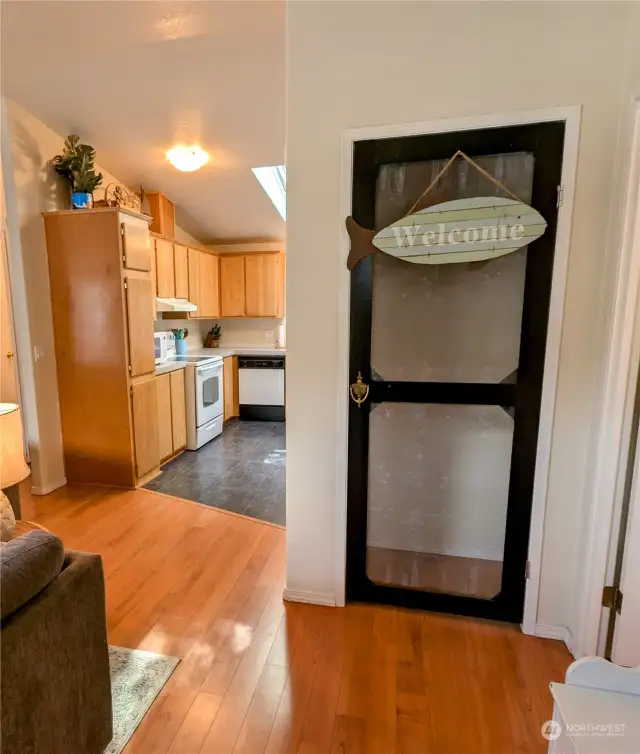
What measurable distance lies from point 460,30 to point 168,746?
2.75 m

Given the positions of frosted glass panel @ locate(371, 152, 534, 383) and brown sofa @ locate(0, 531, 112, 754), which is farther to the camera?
frosted glass panel @ locate(371, 152, 534, 383)

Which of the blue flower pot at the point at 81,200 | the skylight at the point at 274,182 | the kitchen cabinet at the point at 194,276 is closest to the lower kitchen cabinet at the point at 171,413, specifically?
the kitchen cabinet at the point at 194,276

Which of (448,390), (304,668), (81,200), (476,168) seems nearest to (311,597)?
(304,668)

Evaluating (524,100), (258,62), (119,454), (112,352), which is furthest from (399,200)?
(119,454)

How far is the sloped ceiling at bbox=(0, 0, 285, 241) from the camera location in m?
2.30

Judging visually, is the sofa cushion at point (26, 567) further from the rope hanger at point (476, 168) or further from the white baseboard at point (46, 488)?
the white baseboard at point (46, 488)

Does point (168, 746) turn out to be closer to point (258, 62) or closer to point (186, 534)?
point (186, 534)

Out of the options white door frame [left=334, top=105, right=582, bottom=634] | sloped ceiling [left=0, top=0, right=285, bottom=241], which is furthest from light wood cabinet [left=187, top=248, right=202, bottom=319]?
white door frame [left=334, top=105, right=582, bottom=634]

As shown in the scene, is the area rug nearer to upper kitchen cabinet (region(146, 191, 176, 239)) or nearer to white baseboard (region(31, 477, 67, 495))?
white baseboard (region(31, 477, 67, 495))

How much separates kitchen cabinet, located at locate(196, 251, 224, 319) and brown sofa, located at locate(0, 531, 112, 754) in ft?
13.7

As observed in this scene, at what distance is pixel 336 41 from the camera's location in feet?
5.75

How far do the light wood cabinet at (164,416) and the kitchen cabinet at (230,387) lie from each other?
125 centimetres

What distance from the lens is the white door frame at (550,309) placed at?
165cm

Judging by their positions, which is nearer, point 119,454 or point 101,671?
point 101,671
